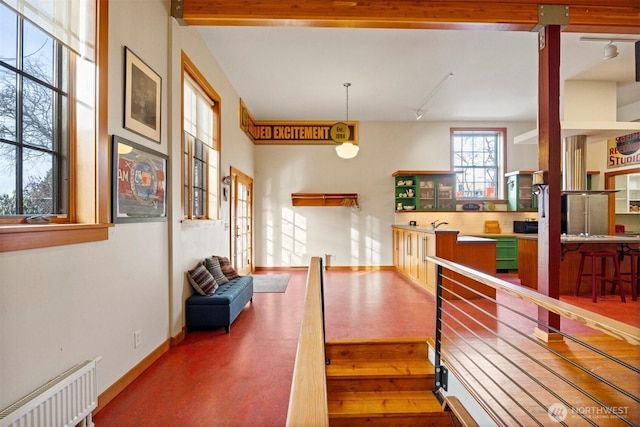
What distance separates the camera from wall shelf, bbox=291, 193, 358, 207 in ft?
23.1

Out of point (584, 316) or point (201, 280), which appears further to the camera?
point (201, 280)

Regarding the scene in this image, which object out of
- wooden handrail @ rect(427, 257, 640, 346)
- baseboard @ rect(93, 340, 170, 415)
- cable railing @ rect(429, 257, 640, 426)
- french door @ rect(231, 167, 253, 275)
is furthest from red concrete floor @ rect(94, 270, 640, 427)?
wooden handrail @ rect(427, 257, 640, 346)

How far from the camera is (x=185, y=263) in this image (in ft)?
11.0

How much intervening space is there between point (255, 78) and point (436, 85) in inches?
123

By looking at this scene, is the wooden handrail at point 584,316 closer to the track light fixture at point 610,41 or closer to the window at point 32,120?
the window at point 32,120

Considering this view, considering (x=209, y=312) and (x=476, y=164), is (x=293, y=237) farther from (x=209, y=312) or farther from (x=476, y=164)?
(x=476, y=164)

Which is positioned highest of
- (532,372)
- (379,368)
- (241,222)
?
(241,222)

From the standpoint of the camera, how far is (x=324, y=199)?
7.08 m

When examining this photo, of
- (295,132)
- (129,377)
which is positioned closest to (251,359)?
(129,377)

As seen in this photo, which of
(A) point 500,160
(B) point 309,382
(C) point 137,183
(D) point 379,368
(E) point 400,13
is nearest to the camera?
(B) point 309,382

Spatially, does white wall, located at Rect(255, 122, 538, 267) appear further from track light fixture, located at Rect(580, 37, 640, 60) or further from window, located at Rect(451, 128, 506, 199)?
track light fixture, located at Rect(580, 37, 640, 60)

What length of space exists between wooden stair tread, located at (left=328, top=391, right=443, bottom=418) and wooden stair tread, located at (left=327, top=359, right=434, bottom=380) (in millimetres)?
162

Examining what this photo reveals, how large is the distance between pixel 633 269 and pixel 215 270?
6.02 meters

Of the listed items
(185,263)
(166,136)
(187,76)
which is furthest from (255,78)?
(185,263)
